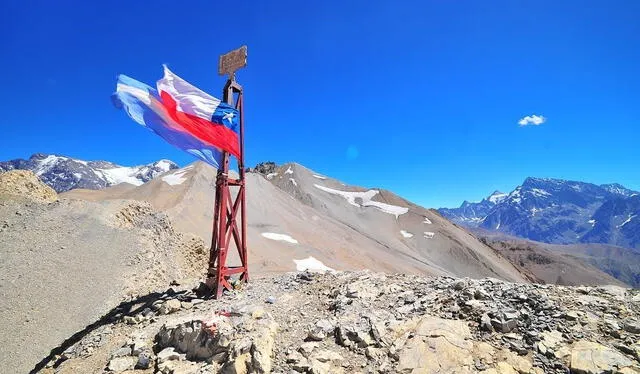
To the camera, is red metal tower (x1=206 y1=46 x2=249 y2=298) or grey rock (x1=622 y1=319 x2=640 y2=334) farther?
red metal tower (x1=206 y1=46 x2=249 y2=298)

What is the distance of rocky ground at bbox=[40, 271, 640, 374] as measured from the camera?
7.83m

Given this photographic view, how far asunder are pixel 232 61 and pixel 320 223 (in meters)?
72.9

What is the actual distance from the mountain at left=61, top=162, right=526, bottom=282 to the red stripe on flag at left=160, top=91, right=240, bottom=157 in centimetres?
3127

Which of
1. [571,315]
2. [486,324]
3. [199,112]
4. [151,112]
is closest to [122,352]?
[151,112]

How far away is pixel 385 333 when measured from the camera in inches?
357

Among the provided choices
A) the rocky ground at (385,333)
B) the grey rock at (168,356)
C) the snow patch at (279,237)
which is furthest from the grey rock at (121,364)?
the snow patch at (279,237)

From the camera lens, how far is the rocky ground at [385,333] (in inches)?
308

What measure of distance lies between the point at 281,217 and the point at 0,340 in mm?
62524

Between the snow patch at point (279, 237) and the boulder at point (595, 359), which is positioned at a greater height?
the snow patch at point (279, 237)

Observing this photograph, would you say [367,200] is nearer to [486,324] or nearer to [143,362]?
[486,324]

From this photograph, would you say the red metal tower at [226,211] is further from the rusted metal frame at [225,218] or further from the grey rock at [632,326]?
the grey rock at [632,326]

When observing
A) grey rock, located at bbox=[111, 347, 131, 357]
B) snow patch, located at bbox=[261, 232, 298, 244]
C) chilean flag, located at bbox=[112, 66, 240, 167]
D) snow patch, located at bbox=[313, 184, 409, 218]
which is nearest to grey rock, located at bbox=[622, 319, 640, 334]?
grey rock, located at bbox=[111, 347, 131, 357]

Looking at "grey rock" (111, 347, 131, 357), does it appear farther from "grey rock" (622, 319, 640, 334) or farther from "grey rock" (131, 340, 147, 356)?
"grey rock" (622, 319, 640, 334)

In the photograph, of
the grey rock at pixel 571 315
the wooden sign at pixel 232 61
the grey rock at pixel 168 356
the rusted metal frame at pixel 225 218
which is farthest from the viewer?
the wooden sign at pixel 232 61
